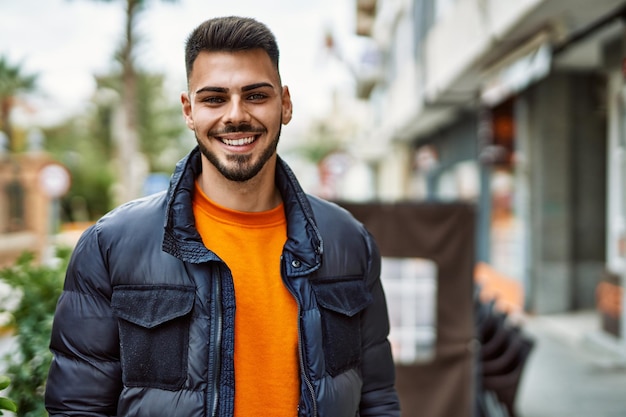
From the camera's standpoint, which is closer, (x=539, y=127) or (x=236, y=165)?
(x=236, y=165)

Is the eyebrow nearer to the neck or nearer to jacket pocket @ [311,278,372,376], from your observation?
the neck

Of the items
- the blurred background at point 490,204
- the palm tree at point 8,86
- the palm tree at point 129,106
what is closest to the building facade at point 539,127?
the blurred background at point 490,204

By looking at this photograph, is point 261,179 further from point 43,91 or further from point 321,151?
point 321,151

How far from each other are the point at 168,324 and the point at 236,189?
431 mm

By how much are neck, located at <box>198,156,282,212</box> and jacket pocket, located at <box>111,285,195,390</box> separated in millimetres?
333

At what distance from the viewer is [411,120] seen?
61.2 ft

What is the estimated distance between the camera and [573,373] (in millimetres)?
7629

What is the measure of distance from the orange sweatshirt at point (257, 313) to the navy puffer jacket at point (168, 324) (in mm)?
33

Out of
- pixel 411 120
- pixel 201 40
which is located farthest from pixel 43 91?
pixel 201 40

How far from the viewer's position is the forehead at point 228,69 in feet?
6.03

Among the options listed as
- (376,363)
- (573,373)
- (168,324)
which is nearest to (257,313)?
(168,324)

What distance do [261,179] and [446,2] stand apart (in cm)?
1186

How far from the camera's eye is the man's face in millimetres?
1844

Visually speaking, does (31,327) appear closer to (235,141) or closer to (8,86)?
(235,141)
